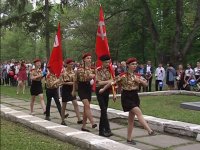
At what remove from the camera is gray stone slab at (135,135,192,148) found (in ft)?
27.4

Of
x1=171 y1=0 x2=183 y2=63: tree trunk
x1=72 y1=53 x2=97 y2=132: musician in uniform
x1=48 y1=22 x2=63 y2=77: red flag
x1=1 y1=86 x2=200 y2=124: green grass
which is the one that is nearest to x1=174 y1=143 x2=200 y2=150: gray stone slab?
x1=1 y1=86 x2=200 y2=124: green grass

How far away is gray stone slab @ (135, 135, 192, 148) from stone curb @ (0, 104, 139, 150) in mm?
1069

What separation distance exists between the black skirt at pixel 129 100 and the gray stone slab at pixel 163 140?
2.94 feet

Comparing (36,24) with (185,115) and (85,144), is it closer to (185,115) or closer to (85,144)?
(185,115)

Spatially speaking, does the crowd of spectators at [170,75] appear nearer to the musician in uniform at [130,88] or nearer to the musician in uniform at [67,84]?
the musician in uniform at [67,84]

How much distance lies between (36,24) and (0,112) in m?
13.8

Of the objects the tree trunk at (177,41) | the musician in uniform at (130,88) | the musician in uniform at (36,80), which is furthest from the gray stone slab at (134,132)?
the tree trunk at (177,41)

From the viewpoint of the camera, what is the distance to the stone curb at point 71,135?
7.56m

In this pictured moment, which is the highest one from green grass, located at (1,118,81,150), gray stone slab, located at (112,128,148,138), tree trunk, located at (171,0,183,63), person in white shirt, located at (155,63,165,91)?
tree trunk, located at (171,0,183,63)

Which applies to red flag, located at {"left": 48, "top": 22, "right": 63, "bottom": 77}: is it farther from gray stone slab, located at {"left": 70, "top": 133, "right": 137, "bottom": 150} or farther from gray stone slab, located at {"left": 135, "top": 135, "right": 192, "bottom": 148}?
gray stone slab, located at {"left": 135, "top": 135, "right": 192, "bottom": 148}

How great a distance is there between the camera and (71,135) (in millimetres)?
8594

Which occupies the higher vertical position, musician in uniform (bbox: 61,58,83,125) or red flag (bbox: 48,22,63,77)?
red flag (bbox: 48,22,63,77)

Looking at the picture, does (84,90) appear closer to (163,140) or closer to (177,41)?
(163,140)

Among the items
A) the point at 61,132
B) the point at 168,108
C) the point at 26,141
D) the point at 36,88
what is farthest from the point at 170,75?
the point at 26,141
